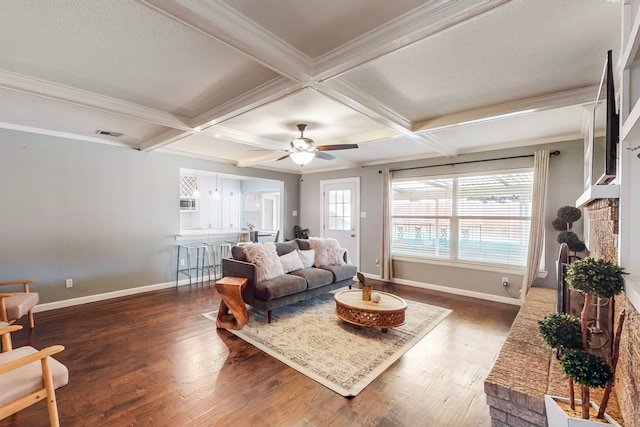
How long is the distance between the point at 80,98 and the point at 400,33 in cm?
286

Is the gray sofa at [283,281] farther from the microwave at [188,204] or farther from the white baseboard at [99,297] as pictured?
the microwave at [188,204]

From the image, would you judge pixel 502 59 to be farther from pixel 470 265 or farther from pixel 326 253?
pixel 470 265

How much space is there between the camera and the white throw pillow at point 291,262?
4.16 m

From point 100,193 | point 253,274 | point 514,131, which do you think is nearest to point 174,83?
point 253,274

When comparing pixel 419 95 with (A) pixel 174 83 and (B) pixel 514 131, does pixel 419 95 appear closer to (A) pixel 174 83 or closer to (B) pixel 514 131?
(B) pixel 514 131

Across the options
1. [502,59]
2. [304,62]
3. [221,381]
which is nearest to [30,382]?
[221,381]

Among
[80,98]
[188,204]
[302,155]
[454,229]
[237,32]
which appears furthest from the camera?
[188,204]

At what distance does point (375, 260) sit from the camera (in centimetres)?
596

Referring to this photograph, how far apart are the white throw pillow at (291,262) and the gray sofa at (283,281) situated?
0.07 m

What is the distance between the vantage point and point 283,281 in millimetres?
3652

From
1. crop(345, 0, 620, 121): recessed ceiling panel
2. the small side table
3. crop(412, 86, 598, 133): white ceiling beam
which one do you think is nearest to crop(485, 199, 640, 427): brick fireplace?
crop(345, 0, 620, 121): recessed ceiling panel

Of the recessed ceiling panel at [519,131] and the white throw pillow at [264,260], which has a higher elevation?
the recessed ceiling panel at [519,131]

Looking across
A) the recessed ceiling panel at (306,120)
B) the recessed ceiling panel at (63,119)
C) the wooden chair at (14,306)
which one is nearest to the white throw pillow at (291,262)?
the recessed ceiling panel at (306,120)

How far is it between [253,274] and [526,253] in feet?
13.2
